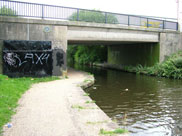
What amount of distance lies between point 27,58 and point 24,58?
0.60 ft

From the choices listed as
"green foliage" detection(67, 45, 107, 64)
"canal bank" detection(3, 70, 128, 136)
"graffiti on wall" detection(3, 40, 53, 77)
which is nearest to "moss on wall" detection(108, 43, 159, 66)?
"green foliage" detection(67, 45, 107, 64)

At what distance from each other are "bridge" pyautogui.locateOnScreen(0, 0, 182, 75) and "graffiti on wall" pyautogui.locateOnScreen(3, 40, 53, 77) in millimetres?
257

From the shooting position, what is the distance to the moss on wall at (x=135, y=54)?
69.7 feet

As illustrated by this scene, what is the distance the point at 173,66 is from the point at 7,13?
1334 centimetres

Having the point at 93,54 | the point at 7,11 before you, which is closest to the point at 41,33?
the point at 7,11

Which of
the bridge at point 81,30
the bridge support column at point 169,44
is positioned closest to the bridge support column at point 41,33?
the bridge at point 81,30

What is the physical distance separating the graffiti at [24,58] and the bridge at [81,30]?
0.19m

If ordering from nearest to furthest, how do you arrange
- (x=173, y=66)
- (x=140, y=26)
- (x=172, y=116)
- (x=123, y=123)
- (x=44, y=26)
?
(x=123, y=123), (x=172, y=116), (x=44, y=26), (x=173, y=66), (x=140, y=26)

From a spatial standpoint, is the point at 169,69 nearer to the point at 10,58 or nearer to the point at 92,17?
the point at 92,17

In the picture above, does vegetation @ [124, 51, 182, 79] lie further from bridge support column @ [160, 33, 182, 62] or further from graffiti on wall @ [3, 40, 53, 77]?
graffiti on wall @ [3, 40, 53, 77]

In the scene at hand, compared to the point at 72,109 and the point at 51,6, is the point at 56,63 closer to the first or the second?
the point at 51,6

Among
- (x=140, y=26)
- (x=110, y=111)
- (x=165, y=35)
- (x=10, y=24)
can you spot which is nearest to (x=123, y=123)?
(x=110, y=111)

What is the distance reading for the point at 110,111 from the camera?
772 centimetres

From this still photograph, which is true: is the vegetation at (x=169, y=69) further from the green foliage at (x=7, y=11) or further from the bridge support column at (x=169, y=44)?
the green foliage at (x=7, y=11)
